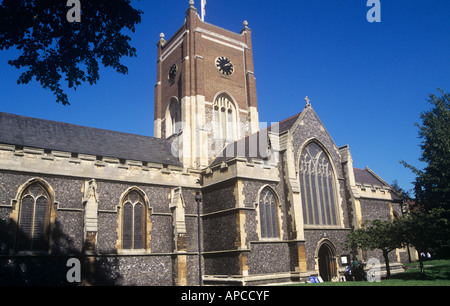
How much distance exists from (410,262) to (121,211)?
25.9 meters

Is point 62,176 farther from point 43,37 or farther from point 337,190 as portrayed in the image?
point 337,190

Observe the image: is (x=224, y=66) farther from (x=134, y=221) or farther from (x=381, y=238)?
(x=381, y=238)

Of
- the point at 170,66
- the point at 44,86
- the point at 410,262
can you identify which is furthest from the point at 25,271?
the point at 410,262

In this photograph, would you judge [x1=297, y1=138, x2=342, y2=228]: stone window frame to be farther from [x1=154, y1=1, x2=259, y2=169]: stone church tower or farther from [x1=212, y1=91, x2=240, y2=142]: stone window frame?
[x1=212, y1=91, x2=240, y2=142]: stone window frame

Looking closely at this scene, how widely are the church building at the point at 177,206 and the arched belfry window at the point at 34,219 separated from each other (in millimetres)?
49

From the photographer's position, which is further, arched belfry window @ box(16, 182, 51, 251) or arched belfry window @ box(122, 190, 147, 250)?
arched belfry window @ box(122, 190, 147, 250)

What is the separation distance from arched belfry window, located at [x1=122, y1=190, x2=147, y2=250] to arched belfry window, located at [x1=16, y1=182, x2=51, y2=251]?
396 centimetres

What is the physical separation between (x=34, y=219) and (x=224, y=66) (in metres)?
21.2

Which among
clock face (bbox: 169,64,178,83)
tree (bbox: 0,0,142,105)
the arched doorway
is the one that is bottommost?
the arched doorway

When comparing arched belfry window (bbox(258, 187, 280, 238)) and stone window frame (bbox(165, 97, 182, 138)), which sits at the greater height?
stone window frame (bbox(165, 97, 182, 138))

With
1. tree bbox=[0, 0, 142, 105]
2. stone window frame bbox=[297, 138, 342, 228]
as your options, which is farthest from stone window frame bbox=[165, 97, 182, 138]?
tree bbox=[0, 0, 142, 105]

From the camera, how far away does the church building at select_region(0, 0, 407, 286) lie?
18.1 meters

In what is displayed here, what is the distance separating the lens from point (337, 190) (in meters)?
25.4

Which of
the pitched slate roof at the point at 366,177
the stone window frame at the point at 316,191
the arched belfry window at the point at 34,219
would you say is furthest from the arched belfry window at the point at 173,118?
the pitched slate roof at the point at 366,177
